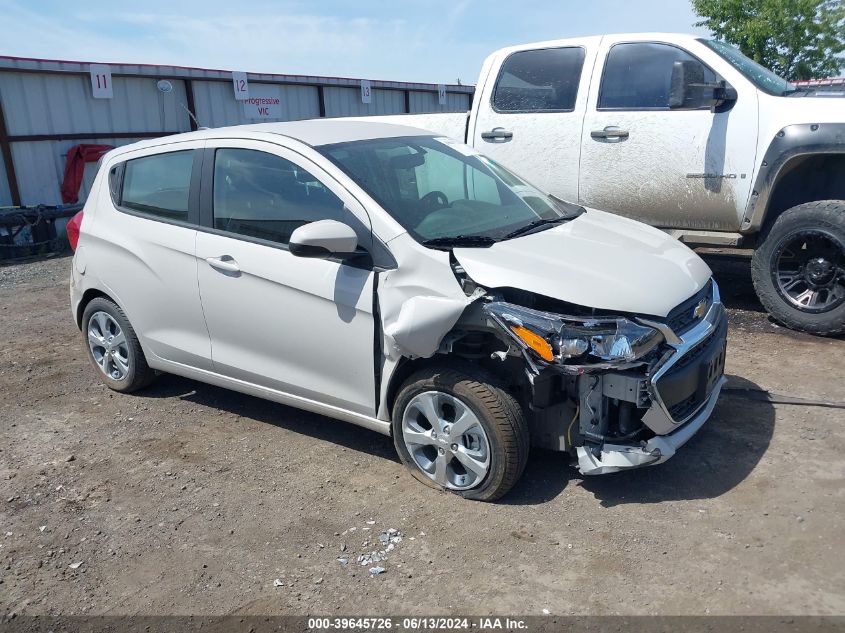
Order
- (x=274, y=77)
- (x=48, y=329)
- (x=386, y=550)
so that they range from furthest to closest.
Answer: (x=274, y=77), (x=48, y=329), (x=386, y=550)

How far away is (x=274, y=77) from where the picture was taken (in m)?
16.2

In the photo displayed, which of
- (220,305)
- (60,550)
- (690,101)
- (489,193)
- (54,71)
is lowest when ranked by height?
(60,550)

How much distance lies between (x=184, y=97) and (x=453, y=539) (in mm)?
13370

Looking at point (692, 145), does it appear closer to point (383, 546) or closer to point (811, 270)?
point (811, 270)

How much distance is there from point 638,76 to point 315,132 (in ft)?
10.2

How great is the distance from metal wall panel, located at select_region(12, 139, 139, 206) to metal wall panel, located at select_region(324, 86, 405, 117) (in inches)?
256

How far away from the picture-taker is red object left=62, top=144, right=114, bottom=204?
1263 centimetres

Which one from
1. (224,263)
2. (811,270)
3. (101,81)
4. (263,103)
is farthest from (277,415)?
(263,103)

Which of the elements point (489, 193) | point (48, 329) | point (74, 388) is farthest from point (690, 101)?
point (48, 329)

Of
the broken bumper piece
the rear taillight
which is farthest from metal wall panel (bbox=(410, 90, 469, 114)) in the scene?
the broken bumper piece

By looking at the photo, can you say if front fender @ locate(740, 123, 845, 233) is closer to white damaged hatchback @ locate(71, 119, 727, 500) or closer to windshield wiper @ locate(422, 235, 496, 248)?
white damaged hatchback @ locate(71, 119, 727, 500)

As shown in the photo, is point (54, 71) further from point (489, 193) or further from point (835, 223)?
point (835, 223)

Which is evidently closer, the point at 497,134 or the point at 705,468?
the point at 705,468

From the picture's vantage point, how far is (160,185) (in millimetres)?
4742
